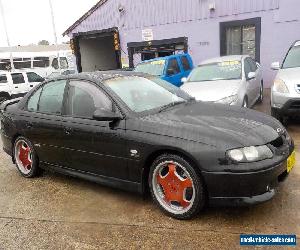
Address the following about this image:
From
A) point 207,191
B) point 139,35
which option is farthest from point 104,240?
point 139,35

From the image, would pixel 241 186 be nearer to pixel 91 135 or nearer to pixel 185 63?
pixel 91 135

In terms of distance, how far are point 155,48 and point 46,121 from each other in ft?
43.3

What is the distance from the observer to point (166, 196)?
12.5 feet

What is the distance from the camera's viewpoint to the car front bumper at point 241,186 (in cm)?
329

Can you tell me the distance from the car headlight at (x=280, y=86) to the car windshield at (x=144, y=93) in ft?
8.73

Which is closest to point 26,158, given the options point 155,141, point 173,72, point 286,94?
point 155,141

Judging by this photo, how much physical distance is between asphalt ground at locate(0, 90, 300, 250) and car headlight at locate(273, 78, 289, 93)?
2286 mm

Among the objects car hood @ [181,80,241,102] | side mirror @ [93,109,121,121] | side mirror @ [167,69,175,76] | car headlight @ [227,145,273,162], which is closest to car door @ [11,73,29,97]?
side mirror @ [167,69,175,76]

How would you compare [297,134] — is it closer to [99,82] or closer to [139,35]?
[99,82]

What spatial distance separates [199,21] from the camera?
15547mm

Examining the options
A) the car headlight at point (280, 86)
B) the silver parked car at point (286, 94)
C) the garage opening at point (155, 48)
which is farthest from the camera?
the garage opening at point (155, 48)

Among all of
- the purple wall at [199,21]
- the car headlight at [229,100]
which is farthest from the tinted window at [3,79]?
the car headlight at [229,100]

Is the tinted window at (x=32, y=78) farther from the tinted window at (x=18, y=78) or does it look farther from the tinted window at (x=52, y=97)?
the tinted window at (x=52, y=97)

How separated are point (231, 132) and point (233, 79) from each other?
4.74 metres
